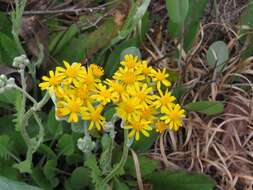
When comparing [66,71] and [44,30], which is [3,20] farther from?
[66,71]

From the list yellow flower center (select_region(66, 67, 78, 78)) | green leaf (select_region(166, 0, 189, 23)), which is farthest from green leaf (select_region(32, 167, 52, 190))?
green leaf (select_region(166, 0, 189, 23))

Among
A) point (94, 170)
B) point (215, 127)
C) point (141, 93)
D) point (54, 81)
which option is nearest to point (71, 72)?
point (54, 81)

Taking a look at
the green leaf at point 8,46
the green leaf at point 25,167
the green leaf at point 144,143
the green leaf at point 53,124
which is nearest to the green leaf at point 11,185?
the green leaf at point 25,167

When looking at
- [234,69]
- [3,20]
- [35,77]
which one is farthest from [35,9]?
[234,69]

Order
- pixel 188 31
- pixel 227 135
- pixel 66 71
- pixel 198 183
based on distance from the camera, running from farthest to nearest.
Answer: pixel 188 31 → pixel 227 135 → pixel 198 183 → pixel 66 71

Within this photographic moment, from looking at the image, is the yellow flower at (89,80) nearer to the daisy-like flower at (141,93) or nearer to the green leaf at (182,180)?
the daisy-like flower at (141,93)

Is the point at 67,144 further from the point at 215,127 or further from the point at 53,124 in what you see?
the point at 215,127
